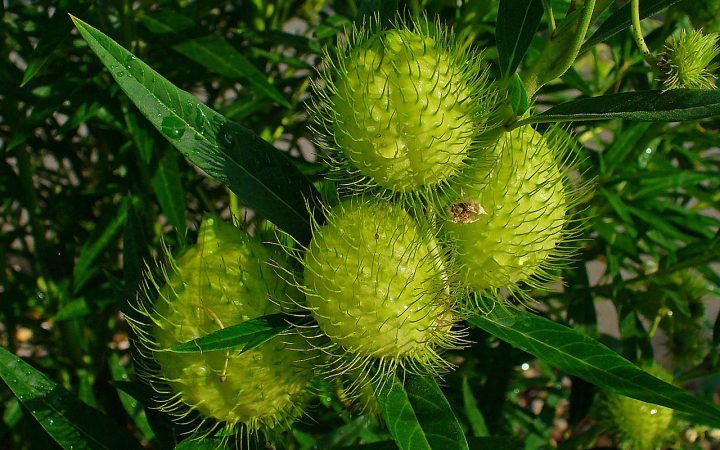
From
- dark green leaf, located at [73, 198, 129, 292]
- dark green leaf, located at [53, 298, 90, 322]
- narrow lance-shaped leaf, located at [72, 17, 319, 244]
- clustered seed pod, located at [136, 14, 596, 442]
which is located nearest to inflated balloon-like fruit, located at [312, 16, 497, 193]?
clustered seed pod, located at [136, 14, 596, 442]

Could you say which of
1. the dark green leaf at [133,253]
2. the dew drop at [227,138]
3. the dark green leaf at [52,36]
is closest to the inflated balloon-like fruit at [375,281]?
the dew drop at [227,138]

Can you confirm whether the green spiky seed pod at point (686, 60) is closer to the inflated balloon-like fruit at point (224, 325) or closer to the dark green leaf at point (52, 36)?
the inflated balloon-like fruit at point (224, 325)

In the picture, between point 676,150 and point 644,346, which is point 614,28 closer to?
point 644,346

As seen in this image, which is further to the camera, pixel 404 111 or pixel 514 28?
pixel 514 28

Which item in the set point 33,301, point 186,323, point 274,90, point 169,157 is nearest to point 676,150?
point 274,90

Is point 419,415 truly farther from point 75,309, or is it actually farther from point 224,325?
point 75,309

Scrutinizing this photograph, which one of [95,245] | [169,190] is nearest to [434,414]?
[169,190]

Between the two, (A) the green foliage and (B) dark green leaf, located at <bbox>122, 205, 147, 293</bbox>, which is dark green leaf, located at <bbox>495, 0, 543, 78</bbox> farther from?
(B) dark green leaf, located at <bbox>122, 205, 147, 293</bbox>
